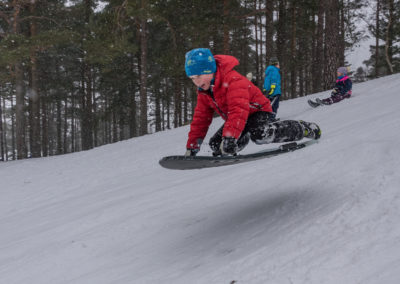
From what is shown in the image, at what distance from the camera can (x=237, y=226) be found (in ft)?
9.43

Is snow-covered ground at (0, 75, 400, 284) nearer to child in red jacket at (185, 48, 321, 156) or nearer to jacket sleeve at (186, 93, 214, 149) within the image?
child in red jacket at (185, 48, 321, 156)

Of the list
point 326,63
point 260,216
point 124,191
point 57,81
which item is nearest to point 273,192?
point 260,216

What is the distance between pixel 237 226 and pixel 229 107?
42.2 inches

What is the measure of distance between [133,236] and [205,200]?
987 mm

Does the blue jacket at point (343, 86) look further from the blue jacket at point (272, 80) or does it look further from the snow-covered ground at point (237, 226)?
the snow-covered ground at point (237, 226)

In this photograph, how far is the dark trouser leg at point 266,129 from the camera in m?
3.36

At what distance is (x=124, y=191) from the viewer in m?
5.59

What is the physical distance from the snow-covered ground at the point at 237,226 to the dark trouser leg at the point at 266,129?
1.62 ft

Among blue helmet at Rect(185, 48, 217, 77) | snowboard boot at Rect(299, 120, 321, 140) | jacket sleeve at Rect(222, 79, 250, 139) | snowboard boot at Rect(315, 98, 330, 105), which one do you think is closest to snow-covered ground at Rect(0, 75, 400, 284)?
snowboard boot at Rect(299, 120, 321, 140)

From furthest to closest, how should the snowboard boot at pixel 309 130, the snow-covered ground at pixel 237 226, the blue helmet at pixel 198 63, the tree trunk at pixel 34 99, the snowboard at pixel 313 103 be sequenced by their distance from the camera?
the tree trunk at pixel 34 99
the snowboard at pixel 313 103
the snowboard boot at pixel 309 130
the blue helmet at pixel 198 63
the snow-covered ground at pixel 237 226

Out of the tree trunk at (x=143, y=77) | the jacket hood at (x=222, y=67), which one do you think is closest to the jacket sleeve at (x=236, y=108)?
the jacket hood at (x=222, y=67)

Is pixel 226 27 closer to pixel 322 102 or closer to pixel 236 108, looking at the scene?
pixel 322 102

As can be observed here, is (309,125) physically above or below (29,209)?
above

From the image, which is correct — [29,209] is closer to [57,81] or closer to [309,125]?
[309,125]
